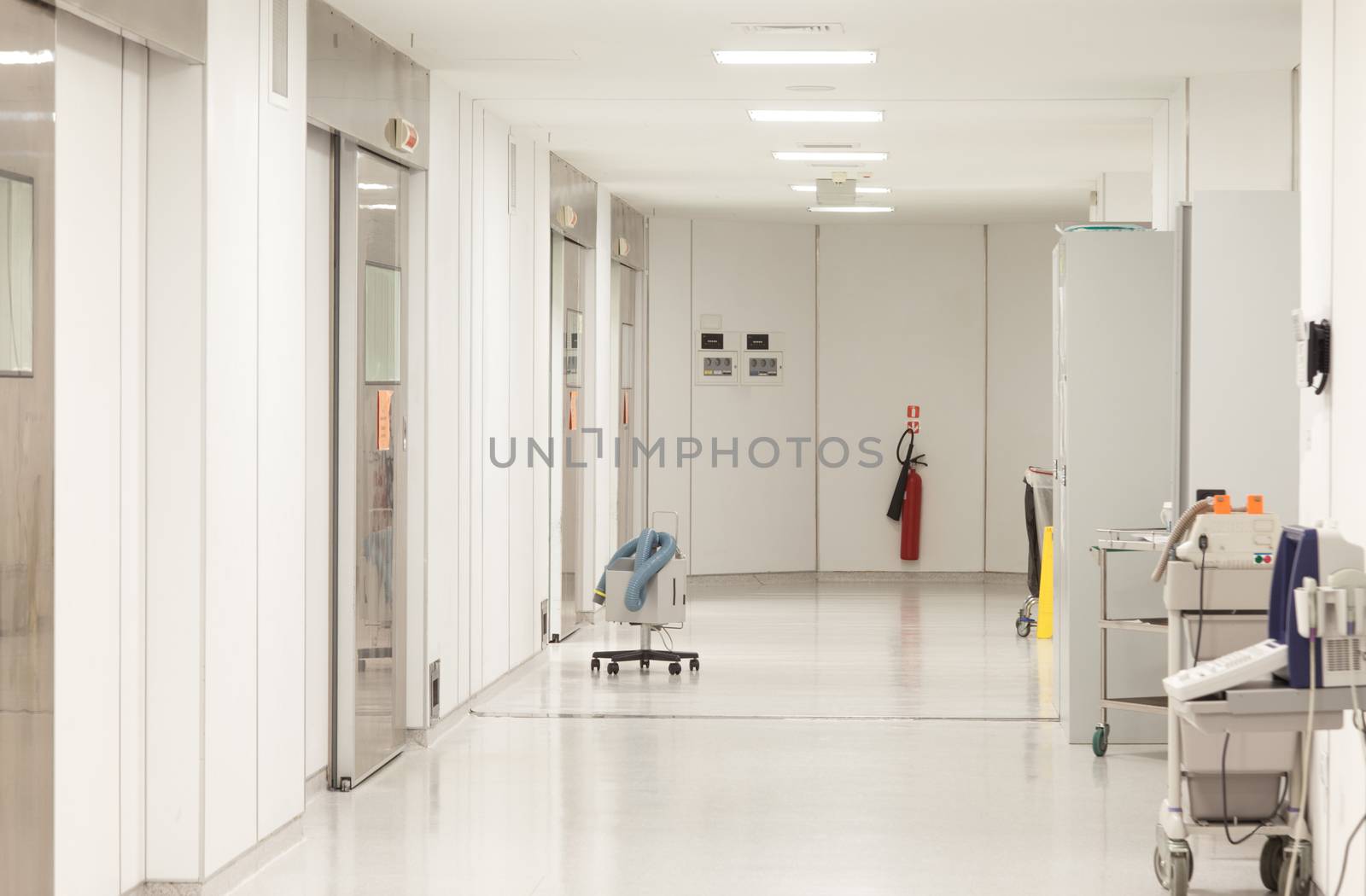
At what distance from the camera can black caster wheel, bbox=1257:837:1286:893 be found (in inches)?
178

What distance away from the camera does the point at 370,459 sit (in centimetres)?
593

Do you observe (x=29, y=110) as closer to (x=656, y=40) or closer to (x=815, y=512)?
(x=656, y=40)

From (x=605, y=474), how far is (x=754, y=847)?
6.02 meters

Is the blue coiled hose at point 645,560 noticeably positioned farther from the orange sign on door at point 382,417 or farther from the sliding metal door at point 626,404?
the sliding metal door at point 626,404

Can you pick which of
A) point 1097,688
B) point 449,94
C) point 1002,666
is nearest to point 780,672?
point 1002,666

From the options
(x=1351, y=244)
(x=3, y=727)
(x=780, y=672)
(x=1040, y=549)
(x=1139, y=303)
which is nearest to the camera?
(x=3, y=727)

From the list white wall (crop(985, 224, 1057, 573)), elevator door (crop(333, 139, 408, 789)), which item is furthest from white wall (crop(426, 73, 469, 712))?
white wall (crop(985, 224, 1057, 573))

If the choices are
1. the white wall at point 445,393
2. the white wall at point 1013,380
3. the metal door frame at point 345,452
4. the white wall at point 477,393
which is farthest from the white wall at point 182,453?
the white wall at point 1013,380

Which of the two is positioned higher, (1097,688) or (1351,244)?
(1351,244)

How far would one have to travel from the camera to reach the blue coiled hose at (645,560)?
818cm

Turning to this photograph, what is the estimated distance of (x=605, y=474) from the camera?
35.8 feet

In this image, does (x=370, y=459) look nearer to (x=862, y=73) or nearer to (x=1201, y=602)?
(x=862, y=73)

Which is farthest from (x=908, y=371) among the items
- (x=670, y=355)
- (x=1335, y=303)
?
(x=1335, y=303)

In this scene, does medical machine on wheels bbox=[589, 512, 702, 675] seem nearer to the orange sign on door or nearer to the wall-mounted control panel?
the orange sign on door
